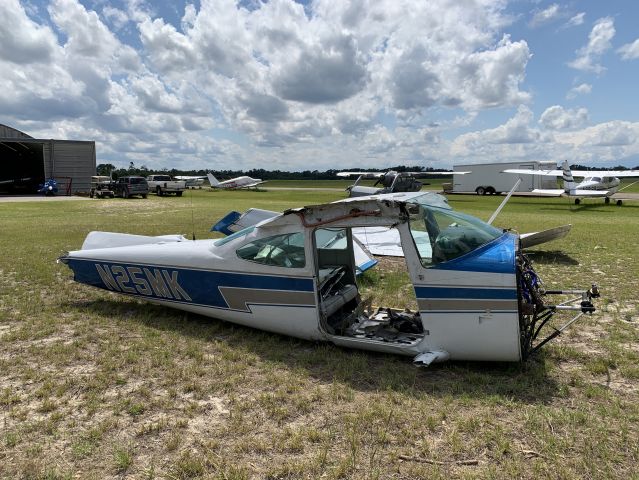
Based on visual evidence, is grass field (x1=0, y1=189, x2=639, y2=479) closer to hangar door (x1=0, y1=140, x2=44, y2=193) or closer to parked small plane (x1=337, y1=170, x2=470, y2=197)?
parked small plane (x1=337, y1=170, x2=470, y2=197)

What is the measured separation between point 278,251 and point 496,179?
52.5 meters

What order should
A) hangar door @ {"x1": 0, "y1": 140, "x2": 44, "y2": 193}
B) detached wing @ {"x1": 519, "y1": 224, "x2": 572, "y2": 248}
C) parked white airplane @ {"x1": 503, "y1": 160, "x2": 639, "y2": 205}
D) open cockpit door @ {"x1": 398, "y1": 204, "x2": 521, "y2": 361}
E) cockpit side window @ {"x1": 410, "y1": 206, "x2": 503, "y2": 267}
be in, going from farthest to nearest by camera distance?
1. hangar door @ {"x1": 0, "y1": 140, "x2": 44, "y2": 193}
2. parked white airplane @ {"x1": 503, "y1": 160, "x2": 639, "y2": 205}
3. detached wing @ {"x1": 519, "y1": 224, "x2": 572, "y2": 248}
4. cockpit side window @ {"x1": 410, "y1": 206, "x2": 503, "y2": 267}
5. open cockpit door @ {"x1": 398, "y1": 204, "x2": 521, "y2": 361}

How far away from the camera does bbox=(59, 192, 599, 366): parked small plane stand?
4.39 m

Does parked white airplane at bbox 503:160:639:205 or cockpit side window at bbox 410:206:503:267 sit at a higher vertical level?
parked white airplane at bbox 503:160:639:205

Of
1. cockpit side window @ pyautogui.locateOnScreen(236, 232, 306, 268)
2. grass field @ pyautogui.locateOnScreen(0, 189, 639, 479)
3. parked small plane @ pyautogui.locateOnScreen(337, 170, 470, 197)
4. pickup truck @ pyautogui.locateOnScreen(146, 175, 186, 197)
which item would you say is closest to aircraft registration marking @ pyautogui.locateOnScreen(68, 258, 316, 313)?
cockpit side window @ pyautogui.locateOnScreen(236, 232, 306, 268)

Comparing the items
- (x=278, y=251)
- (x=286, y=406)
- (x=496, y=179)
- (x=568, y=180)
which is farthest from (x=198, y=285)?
(x=496, y=179)

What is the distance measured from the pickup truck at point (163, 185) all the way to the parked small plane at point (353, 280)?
44902 mm

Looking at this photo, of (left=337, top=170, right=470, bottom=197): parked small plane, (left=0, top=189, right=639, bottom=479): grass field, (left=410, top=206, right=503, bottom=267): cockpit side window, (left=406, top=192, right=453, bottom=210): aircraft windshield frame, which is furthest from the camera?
(left=337, top=170, right=470, bottom=197): parked small plane

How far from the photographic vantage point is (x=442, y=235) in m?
4.79

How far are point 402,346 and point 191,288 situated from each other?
9.11 feet

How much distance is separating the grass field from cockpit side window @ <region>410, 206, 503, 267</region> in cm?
117

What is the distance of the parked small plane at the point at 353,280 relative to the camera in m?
4.39

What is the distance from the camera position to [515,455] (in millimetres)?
3199

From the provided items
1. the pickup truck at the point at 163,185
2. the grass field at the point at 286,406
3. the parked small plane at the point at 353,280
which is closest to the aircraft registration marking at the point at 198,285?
the parked small plane at the point at 353,280
